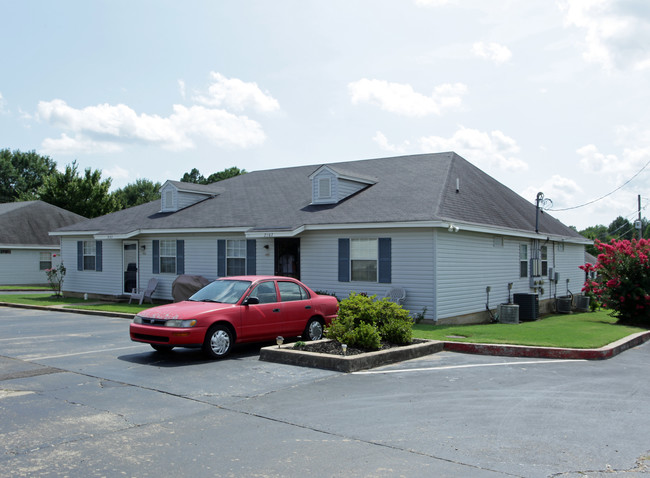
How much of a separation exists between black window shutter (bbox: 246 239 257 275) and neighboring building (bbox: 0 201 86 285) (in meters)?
17.4

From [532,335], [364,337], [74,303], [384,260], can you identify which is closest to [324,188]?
[384,260]

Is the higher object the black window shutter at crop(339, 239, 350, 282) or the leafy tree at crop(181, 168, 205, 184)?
the leafy tree at crop(181, 168, 205, 184)

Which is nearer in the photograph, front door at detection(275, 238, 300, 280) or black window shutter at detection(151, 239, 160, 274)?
front door at detection(275, 238, 300, 280)

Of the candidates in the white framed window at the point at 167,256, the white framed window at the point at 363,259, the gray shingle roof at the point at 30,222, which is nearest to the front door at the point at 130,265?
the white framed window at the point at 167,256

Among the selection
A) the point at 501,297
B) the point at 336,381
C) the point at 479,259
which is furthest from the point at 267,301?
the point at 501,297

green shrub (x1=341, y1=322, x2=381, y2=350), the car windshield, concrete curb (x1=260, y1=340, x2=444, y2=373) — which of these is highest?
the car windshield

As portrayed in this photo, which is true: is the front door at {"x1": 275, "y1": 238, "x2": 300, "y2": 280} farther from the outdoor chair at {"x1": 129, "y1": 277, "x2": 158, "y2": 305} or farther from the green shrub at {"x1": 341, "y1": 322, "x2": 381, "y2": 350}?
the green shrub at {"x1": 341, "y1": 322, "x2": 381, "y2": 350}

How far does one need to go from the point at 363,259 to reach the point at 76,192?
116 feet

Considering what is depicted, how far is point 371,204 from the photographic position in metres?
18.0

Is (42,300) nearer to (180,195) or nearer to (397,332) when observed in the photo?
(180,195)

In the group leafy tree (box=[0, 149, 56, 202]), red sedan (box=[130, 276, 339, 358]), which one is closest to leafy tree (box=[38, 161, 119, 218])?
leafy tree (box=[0, 149, 56, 202])

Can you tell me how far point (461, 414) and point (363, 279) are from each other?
33.8 feet

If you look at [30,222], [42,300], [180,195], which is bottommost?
[42,300]

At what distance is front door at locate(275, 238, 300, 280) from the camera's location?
19.8 metres
